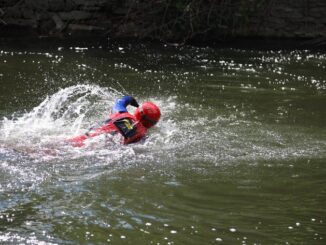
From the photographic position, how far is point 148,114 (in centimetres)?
910

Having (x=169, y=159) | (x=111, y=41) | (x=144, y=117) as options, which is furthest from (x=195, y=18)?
(x=169, y=159)

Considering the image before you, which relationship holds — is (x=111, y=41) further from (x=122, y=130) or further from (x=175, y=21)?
(x=122, y=130)

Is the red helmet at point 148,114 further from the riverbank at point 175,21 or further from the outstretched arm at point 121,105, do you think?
the riverbank at point 175,21

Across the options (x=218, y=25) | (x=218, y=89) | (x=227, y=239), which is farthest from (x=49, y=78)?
(x=227, y=239)

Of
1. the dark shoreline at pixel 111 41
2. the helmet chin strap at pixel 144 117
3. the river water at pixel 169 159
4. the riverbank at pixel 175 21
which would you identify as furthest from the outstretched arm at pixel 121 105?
the riverbank at pixel 175 21

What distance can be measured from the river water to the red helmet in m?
0.24

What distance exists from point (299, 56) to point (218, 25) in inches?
113

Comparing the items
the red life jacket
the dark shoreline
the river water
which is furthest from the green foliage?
the red life jacket

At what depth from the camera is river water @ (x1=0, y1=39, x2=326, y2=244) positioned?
20.5ft

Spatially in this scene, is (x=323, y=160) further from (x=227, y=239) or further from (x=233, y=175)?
(x=227, y=239)

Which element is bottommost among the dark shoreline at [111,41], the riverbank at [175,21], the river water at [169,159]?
the river water at [169,159]

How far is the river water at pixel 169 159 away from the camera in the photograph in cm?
625

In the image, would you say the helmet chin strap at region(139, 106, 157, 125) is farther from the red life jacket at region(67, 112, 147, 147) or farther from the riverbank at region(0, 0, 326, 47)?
the riverbank at region(0, 0, 326, 47)

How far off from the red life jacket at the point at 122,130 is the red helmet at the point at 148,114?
25cm
